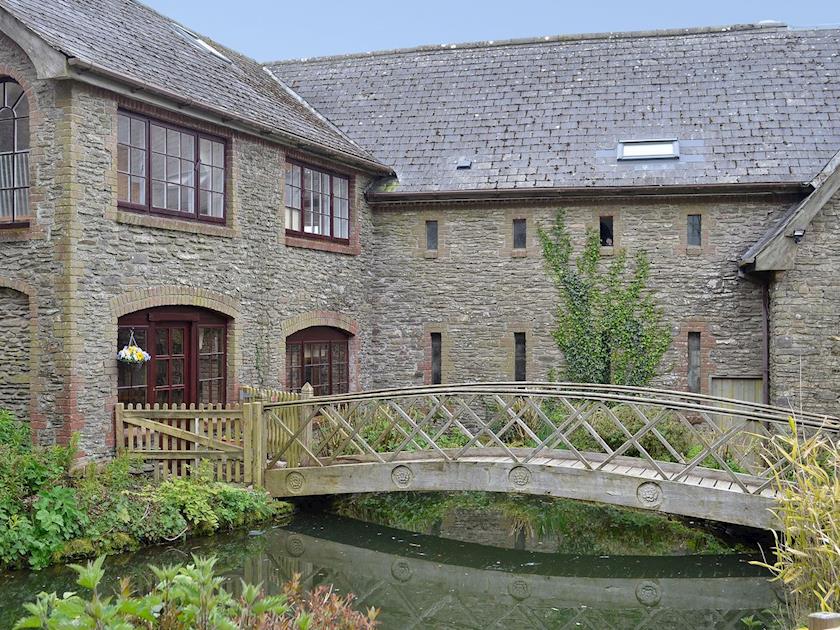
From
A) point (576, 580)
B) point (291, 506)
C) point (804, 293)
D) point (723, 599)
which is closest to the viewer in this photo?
point (723, 599)

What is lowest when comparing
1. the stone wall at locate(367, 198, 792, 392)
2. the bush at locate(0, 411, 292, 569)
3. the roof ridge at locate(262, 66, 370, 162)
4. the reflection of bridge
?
the reflection of bridge

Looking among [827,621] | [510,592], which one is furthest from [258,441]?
[827,621]

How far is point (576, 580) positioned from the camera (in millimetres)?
10055

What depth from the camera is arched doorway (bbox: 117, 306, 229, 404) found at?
12.3 meters

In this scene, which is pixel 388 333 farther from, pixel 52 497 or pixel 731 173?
pixel 52 497

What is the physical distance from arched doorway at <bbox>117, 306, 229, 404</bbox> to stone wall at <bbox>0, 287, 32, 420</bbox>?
1111 mm

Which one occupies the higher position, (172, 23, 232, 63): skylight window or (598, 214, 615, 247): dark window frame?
(172, 23, 232, 63): skylight window

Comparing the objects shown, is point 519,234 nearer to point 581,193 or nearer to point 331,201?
point 581,193

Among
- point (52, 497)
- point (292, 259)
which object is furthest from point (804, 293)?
point (52, 497)

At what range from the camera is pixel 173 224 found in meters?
12.8

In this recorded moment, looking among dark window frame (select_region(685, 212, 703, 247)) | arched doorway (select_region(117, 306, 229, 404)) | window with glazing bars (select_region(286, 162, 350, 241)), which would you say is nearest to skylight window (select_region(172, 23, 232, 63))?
window with glazing bars (select_region(286, 162, 350, 241))

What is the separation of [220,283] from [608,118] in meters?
8.43

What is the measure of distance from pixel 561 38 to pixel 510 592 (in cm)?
1381

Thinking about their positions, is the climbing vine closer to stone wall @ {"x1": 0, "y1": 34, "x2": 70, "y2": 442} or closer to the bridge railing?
the bridge railing
